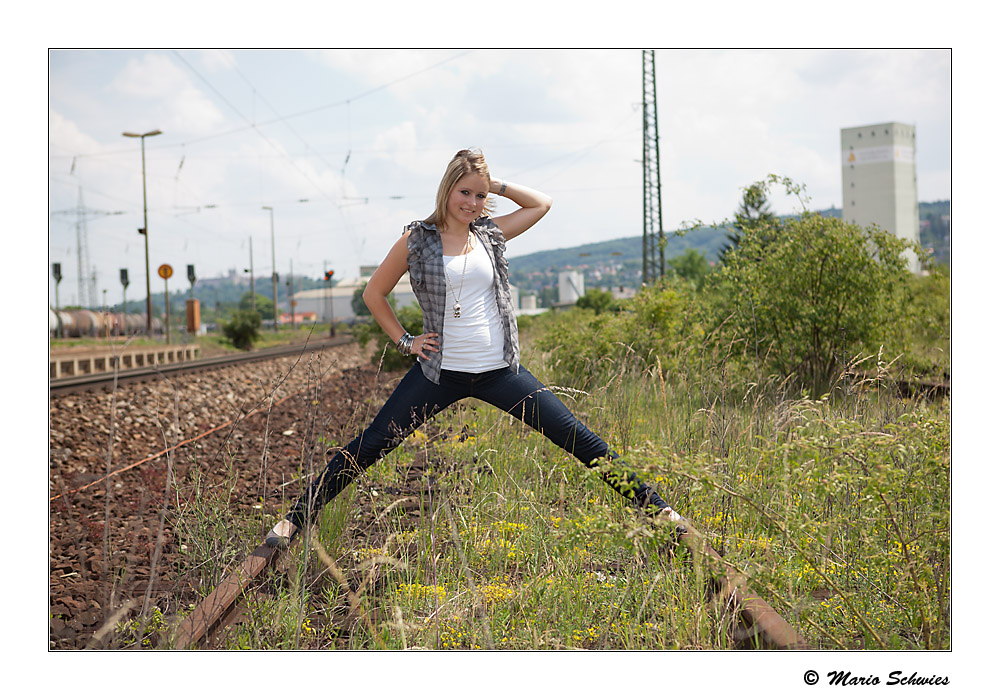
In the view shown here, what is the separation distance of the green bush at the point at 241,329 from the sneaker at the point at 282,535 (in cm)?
2963

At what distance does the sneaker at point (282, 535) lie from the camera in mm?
2936

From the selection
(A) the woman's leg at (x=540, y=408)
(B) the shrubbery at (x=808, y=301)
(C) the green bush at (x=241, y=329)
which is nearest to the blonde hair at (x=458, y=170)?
(A) the woman's leg at (x=540, y=408)

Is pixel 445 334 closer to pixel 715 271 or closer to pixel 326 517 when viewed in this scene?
pixel 326 517

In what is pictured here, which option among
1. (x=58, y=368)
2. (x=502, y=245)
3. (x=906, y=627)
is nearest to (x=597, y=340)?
(x=502, y=245)

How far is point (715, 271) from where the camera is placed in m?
7.55

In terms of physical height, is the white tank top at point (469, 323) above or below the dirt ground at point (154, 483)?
above

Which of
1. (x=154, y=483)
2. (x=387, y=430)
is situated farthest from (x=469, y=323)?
(x=154, y=483)

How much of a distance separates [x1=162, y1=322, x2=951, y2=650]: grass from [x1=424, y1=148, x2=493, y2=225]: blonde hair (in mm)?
1159

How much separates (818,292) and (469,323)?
5060mm

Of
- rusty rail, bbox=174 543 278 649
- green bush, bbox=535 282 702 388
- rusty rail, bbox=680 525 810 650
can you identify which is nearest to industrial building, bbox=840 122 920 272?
green bush, bbox=535 282 702 388

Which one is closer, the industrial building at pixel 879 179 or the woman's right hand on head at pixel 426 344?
the woman's right hand on head at pixel 426 344

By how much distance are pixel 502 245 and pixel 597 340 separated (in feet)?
18.9

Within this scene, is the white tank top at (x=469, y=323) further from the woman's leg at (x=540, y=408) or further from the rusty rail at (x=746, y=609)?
the rusty rail at (x=746, y=609)

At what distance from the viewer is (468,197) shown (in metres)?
2.91
